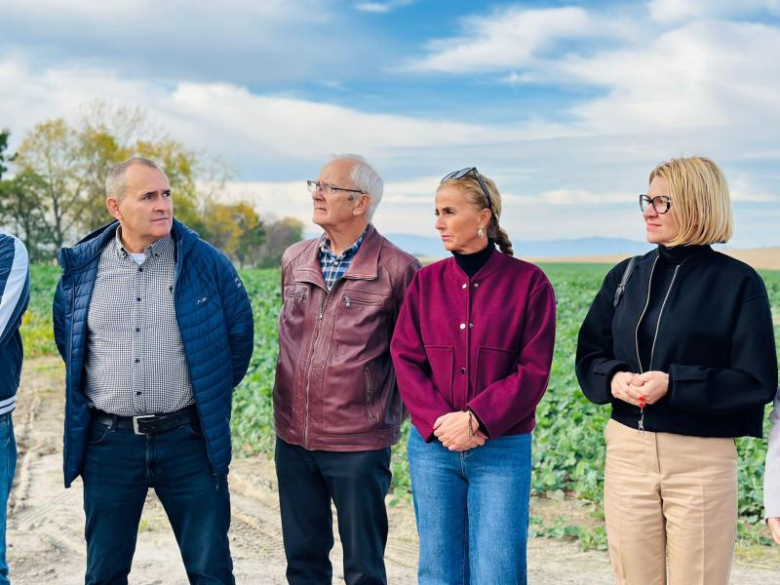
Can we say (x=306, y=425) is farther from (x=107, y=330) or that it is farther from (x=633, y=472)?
(x=633, y=472)

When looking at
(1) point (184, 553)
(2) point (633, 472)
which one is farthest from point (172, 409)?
(2) point (633, 472)

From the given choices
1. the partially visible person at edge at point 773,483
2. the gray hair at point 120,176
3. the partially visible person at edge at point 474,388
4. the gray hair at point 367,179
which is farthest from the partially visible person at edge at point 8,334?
the partially visible person at edge at point 773,483

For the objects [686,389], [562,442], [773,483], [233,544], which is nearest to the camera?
[773,483]

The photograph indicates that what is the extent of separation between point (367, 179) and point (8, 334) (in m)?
1.72

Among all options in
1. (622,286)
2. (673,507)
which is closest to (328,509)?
(673,507)

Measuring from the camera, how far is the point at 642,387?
3.30 meters

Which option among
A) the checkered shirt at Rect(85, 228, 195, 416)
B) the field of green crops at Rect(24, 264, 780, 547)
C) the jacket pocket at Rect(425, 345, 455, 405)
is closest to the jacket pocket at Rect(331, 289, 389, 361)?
the jacket pocket at Rect(425, 345, 455, 405)

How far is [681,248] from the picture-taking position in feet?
11.2

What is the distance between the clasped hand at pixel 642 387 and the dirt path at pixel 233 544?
2.44 meters

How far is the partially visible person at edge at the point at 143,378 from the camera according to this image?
12.7 ft

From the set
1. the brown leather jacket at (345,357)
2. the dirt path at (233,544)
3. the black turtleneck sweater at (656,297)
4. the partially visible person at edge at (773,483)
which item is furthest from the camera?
the dirt path at (233,544)

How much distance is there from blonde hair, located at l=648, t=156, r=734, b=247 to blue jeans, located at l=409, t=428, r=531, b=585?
1.06m

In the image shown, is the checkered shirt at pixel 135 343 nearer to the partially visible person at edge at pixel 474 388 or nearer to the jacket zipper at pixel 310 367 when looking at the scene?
the jacket zipper at pixel 310 367

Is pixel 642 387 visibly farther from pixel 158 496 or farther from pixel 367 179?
pixel 158 496
